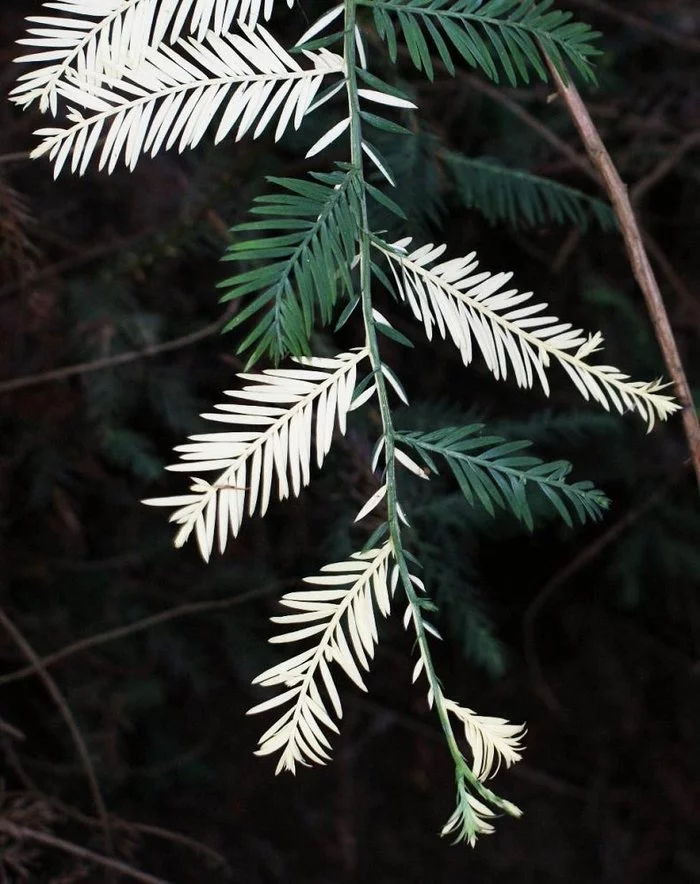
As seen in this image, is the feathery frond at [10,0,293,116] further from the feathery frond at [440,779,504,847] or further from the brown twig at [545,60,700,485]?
the feathery frond at [440,779,504,847]

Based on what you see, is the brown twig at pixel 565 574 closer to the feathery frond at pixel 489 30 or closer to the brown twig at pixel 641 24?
the brown twig at pixel 641 24

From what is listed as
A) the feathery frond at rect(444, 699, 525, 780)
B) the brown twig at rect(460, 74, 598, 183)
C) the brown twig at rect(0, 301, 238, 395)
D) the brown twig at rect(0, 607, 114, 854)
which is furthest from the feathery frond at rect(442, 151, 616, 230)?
the brown twig at rect(0, 607, 114, 854)

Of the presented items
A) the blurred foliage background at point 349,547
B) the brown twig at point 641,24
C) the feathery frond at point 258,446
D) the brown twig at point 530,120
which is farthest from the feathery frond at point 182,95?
the brown twig at point 641,24

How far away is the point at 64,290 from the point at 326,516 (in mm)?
396

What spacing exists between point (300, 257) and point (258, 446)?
100 mm

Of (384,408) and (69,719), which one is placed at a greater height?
(384,408)

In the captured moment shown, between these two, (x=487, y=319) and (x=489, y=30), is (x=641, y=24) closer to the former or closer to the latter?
(x=489, y=30)

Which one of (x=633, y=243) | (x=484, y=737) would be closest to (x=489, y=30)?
(x=633, y=243)

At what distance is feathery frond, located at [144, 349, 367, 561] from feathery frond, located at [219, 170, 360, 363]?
18mm

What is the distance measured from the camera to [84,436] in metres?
0.94

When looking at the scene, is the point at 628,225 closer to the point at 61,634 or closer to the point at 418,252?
the point at 418,252

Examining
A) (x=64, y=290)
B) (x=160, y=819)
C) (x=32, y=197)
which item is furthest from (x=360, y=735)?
(x=32, y=197)

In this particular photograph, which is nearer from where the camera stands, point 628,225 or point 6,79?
point 628,225

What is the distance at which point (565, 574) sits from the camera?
3.62 ft
